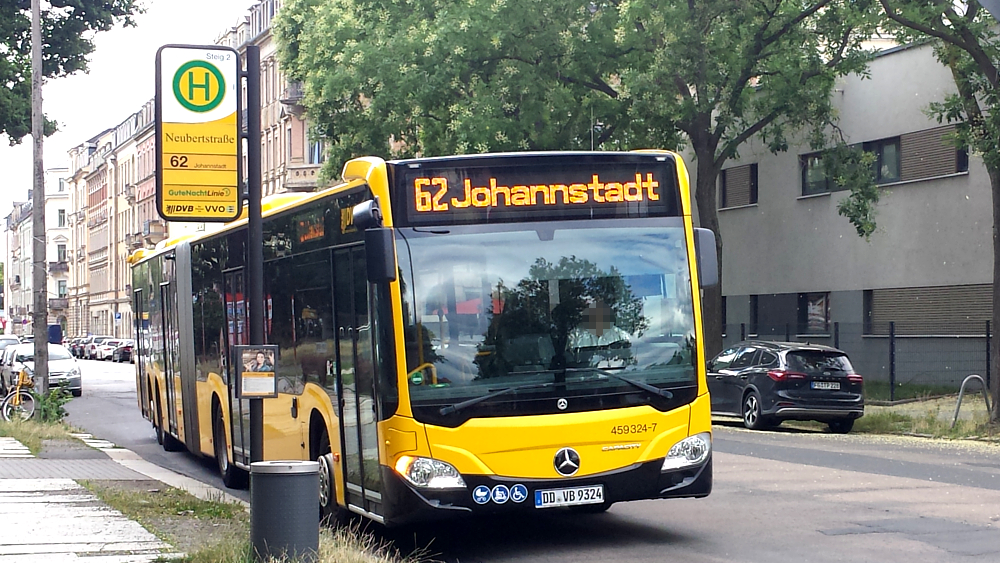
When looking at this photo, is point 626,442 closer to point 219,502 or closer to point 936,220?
point 219,502

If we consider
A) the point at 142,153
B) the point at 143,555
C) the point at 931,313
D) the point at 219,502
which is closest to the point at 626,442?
the point at 143,555

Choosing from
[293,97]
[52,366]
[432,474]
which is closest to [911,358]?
[52,366]

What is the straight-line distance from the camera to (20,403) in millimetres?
24031

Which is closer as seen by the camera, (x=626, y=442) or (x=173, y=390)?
(x=626, y=442)

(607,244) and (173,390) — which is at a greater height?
(607,244)

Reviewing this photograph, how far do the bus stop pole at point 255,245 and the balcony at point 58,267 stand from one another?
5226 inches

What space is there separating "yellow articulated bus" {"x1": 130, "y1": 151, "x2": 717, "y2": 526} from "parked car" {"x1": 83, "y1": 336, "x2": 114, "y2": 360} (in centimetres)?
7659

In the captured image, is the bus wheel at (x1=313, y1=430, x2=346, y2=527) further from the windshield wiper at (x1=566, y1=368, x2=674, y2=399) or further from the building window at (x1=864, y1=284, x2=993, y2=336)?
the building window at (x1=864, y1=284, x2=993, y2=336)

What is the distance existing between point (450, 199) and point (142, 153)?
101 m

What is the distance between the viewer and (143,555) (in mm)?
8883

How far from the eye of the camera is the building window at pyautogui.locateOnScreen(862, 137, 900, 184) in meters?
32.6

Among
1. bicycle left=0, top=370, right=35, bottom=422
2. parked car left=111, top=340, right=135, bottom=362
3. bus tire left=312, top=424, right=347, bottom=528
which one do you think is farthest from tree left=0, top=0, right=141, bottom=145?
parked car left=111, top=340, right=135, bottom=362

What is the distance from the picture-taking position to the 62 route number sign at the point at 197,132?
972cm

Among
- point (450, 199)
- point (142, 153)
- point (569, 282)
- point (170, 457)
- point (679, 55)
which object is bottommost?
point (170, 457)
